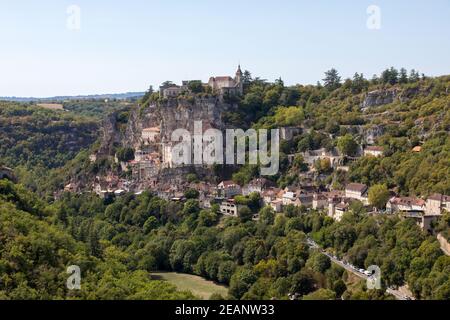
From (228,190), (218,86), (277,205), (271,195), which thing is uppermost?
(218,86)

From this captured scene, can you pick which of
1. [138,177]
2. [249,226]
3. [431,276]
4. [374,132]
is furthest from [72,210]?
[431,276]

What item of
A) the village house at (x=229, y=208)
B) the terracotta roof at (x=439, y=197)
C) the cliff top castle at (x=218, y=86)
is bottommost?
the village house at (x=229, y=208)

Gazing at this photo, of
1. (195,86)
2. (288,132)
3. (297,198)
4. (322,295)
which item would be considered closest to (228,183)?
(288,132)

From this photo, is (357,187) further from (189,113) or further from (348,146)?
(189,113)

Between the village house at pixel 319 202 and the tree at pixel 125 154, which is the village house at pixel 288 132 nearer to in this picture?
the village house at pixel 319 202

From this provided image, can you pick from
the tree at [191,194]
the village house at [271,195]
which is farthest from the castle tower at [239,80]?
the village house at [271,195]

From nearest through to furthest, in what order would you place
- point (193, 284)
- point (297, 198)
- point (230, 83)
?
1. point (193, 284)
2. point (297, 198)
3. point (230, 83)

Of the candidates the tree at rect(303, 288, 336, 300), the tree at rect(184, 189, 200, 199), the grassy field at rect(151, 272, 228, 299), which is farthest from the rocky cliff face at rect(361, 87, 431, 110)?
the tree at rect(303, 288, 336, 300)
